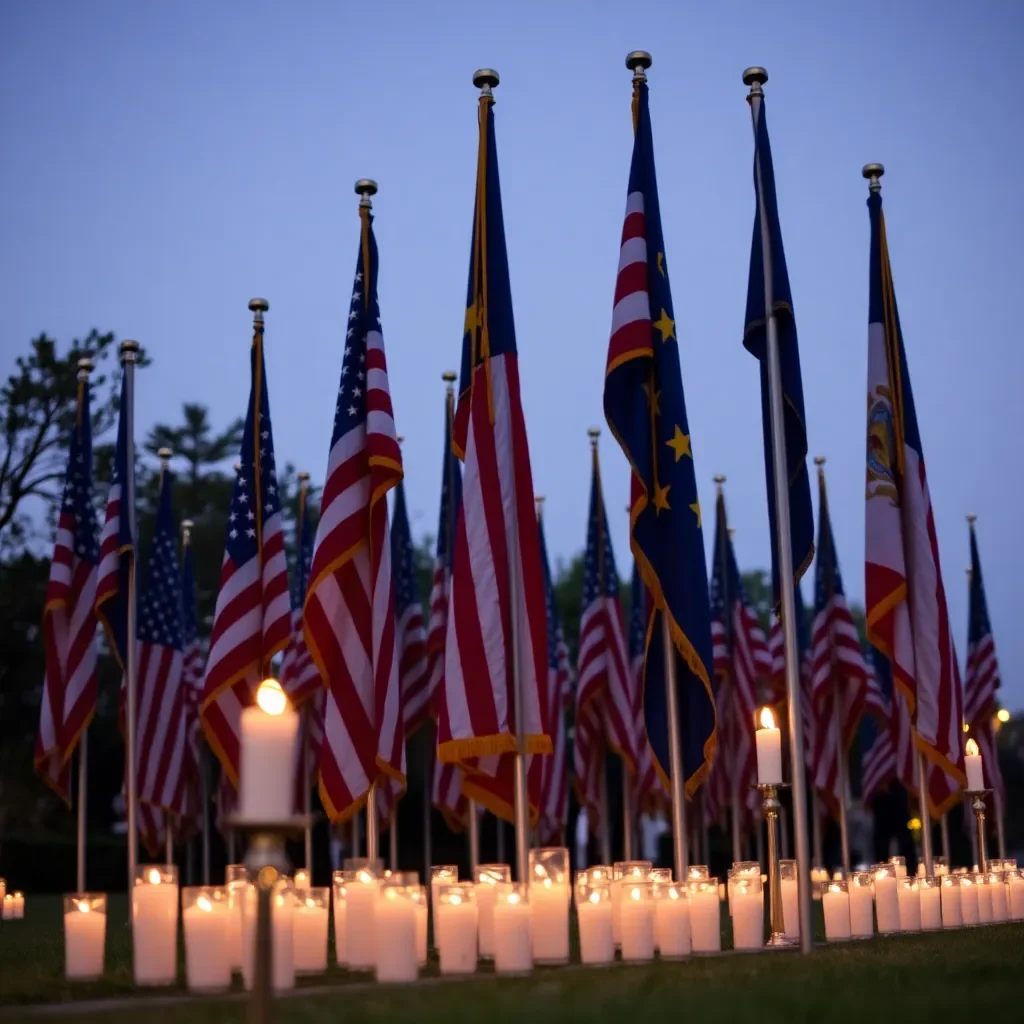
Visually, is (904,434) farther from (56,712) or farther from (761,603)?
(761,603)

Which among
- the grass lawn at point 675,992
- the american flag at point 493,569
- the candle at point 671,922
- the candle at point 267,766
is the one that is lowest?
the grass lawn at point 675,992

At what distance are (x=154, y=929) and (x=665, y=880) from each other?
121 inches

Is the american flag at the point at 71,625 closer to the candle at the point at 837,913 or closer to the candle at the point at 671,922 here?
the candle at the point at 837,913

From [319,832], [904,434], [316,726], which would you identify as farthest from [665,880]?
[319,832]

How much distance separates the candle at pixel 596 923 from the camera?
8.68 m

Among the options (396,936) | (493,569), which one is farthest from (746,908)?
(396,936)

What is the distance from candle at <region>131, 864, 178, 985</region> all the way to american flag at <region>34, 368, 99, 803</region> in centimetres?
1064

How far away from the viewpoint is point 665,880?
370 inches

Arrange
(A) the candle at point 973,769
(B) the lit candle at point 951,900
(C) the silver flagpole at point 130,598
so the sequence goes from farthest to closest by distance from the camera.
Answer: (C) the silver flagpole at point 130,598 → (A) the candle at point 973,769 → (B) the lit candle at point 951,900

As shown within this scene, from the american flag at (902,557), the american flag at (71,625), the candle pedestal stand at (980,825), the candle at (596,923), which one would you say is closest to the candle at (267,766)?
the candle at (596,923)

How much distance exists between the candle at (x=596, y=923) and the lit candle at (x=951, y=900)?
16.0ft

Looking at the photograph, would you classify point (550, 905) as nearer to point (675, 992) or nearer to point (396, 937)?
point (396, 937)

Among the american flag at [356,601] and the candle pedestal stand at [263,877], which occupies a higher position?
the american flag at [356,601]

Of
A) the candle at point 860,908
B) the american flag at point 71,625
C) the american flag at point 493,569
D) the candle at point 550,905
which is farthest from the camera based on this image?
the american flag at point 71,625
